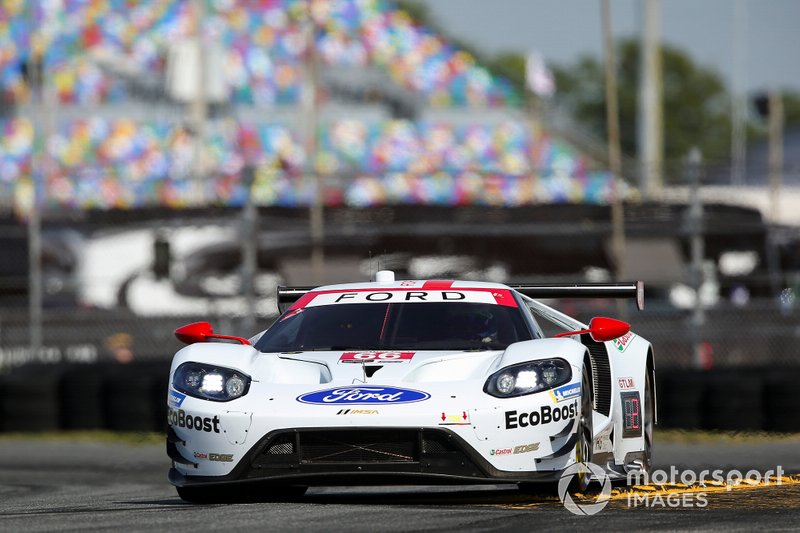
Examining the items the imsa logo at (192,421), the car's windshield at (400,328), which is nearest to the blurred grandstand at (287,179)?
the car's windshield at (400,328)

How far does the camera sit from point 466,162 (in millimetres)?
36969

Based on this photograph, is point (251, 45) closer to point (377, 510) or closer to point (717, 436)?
point (717, 436)

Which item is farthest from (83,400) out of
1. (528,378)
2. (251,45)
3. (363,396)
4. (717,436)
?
(251,45)

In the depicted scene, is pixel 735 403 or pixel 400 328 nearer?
pixel 400 328

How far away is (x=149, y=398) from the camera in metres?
14.1

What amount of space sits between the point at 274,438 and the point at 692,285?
33.2 feet

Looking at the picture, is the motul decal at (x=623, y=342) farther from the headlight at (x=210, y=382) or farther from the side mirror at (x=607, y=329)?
the headlight at (x=210, y=382)

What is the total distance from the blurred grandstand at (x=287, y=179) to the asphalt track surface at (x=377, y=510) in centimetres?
817

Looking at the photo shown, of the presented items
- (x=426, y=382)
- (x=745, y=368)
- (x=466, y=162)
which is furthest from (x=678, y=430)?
(x=466, y=162)

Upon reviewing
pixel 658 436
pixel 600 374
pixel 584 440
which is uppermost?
pixel 600 374

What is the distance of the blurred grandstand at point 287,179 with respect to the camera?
1930 cm

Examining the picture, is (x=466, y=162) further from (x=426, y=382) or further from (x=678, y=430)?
(x=426, y=382)

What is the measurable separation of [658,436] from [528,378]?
7.00m

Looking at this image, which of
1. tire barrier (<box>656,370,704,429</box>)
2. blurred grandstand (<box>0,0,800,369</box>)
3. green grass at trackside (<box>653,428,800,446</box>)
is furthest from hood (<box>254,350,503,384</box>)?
blurred grandstand (<box>0,0,800,369</box>)
